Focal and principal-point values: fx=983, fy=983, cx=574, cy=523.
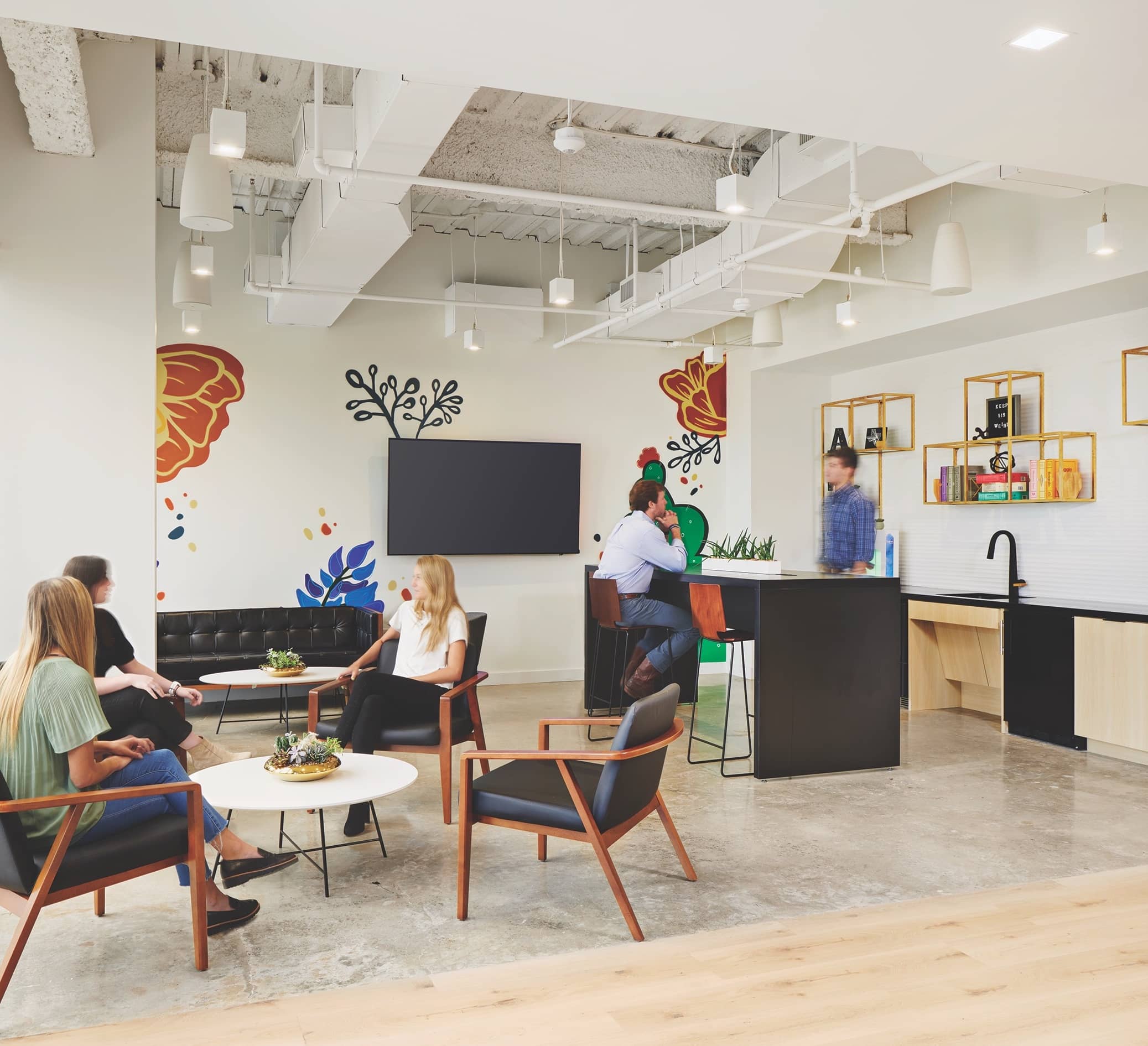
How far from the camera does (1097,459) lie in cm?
681

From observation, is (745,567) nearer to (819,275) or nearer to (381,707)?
(819,275)

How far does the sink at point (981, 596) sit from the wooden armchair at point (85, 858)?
580 cm

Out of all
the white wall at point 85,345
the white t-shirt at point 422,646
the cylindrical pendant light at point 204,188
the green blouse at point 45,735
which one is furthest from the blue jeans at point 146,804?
the cylindrical pendant light at point 204,188

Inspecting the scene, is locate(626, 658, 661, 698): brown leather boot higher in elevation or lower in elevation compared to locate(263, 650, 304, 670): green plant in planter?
lower

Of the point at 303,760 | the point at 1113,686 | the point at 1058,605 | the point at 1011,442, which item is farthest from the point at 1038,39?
the point at 1011,442

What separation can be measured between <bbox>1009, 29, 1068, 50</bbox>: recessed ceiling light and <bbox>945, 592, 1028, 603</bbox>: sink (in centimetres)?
463

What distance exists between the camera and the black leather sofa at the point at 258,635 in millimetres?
7273

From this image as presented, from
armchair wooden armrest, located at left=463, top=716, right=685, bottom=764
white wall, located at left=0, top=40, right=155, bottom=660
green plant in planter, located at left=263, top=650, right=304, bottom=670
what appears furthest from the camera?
green plant in planter, located at left=263, top=650, right=304, bottom=670

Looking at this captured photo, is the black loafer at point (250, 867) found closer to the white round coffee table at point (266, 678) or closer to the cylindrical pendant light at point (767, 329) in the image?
the white round coffee table at point (266, 678)

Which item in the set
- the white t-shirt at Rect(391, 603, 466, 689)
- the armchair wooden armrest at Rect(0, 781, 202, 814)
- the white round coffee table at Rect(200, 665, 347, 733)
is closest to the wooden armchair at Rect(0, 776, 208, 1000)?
the armchair wooden armrest at Rect(0, 781, 202, 814)

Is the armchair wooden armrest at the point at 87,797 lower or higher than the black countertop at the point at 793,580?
lower

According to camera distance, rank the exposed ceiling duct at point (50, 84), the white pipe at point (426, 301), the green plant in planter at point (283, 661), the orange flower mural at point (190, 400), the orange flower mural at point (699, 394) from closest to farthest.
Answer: the exposed ceiling duct at point (50, 84), the green plant in planter at point (283, 661), the white pipe at point (426, 301), the orange flower mural at point (190, 400), the orange flower mural at point (699, 394)

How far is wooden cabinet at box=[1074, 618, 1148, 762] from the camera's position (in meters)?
5.74

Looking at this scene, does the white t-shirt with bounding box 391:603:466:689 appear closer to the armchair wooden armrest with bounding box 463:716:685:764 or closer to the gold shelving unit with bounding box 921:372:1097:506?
the armchair wooden armrest with bounding box 463:716:685:764
